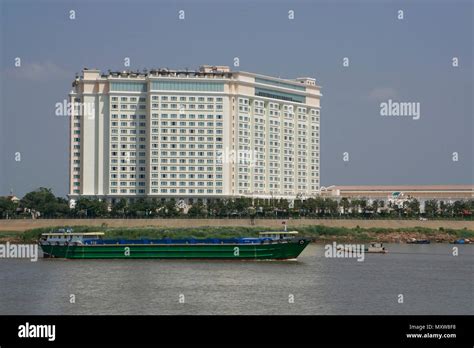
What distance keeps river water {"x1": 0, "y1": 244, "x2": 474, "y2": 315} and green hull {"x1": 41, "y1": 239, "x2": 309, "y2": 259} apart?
1455mm

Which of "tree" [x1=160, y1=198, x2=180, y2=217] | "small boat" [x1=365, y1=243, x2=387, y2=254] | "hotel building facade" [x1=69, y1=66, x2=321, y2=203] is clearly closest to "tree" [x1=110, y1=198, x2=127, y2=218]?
"tree" [x1=160, y1=198, x2=180, y2=217]

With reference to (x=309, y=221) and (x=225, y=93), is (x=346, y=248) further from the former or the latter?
(x=225, y=93)

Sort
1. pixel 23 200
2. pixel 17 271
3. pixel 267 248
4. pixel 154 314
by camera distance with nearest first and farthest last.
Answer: pixel 154 314 < pixel 17 271 < pixel 267 248 < pixel 23 200

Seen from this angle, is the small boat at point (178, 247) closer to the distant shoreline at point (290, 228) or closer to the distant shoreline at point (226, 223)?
the distant shoreline at point (290, 228)

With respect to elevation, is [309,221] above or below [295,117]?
below

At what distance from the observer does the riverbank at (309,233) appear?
112 m

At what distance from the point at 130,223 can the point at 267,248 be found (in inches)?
2105

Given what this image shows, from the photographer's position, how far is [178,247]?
81062 millimetres

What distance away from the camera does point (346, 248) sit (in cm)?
10275

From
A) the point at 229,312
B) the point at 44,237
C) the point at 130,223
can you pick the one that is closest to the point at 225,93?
the point at 130,223

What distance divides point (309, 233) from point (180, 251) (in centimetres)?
4272

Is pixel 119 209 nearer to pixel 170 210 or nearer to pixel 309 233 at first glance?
pixel 170 210

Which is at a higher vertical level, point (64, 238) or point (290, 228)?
point (64, 238)

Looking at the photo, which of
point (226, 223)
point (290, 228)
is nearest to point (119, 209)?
point (226, 223)
